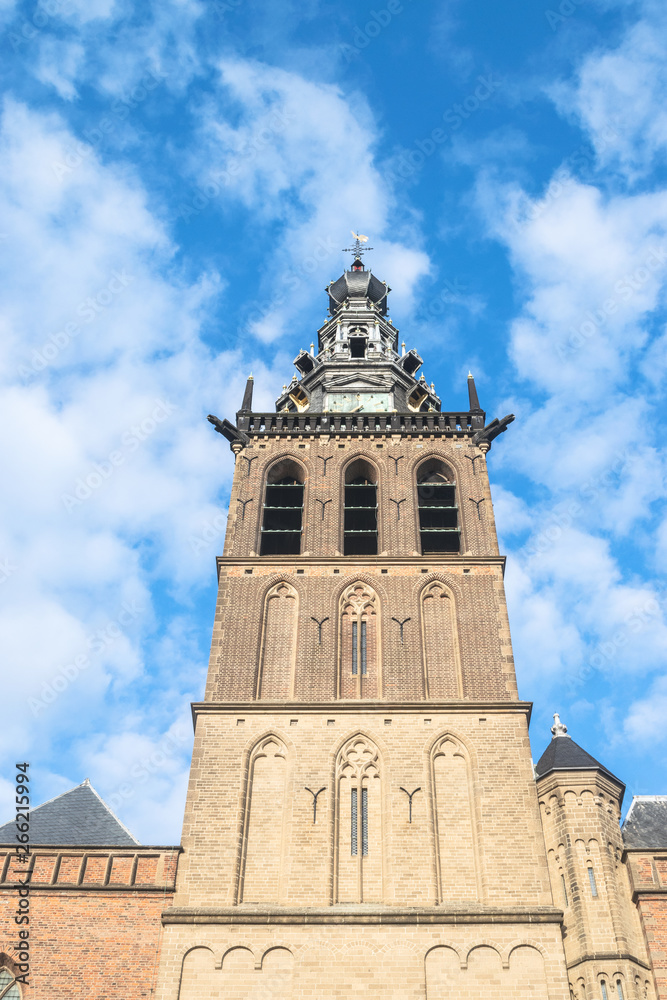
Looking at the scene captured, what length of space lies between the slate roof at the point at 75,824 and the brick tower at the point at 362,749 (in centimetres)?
318

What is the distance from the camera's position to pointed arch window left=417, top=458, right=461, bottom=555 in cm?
2591

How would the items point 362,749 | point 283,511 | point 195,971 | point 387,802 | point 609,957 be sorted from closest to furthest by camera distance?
1. point 195,971
2. point 609,957
3. point 387,802
4. point 362,749
5. point 283,511

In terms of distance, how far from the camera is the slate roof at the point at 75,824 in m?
20.5

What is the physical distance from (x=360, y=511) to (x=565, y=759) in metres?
8.29

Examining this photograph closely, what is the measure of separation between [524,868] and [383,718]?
404 centimetres

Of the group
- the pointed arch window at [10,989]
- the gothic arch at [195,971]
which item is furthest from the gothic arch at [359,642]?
the pointed arch window at [10,989]

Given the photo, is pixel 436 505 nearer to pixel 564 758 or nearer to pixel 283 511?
pixel 283 511

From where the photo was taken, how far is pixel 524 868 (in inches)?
714

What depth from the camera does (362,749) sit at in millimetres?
20062

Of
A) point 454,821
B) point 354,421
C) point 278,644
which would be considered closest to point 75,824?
point 278,644

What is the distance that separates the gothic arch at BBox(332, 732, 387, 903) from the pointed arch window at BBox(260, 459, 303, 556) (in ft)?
23.1

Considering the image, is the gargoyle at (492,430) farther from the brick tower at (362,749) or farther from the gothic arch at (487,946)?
the gothic arch at (487,946)

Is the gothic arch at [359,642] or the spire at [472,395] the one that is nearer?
the gothic arch at [359,642]

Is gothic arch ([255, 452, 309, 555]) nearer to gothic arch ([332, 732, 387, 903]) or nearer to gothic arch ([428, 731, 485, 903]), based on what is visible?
gothic arch ([332, 732, 387, 903])
